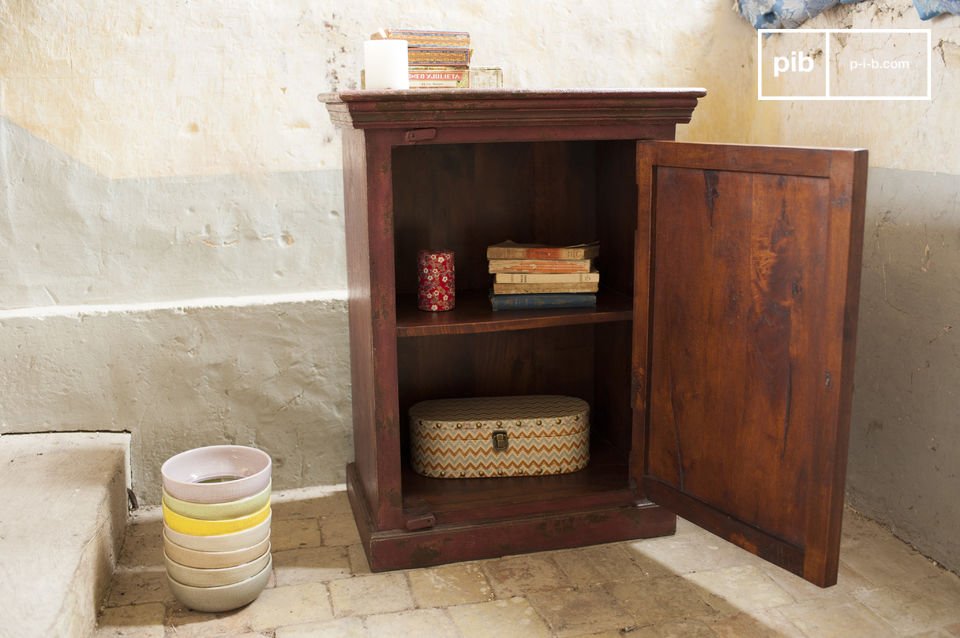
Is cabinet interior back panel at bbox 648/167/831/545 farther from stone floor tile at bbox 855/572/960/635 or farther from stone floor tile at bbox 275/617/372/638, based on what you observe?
stone floor tile at bbox 275/617/372/638

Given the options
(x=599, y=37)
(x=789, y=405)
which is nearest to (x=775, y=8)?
(x=599, y=37)

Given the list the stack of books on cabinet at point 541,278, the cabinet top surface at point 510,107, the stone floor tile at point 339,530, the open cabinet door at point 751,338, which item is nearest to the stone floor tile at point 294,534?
the stone floor tile at point 339,530

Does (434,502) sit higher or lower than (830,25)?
lower

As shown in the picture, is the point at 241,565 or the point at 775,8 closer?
the point at 241,565

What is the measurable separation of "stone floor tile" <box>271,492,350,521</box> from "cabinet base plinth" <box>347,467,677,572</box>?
0.68 feet

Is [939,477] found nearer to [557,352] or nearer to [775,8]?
[557,352]

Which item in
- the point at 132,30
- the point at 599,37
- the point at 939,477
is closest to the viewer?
the point at 939,477

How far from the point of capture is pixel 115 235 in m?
2.90

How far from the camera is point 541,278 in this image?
278 centimetres

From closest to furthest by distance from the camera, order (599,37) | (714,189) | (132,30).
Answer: (714,189), (132,30), (599,37)

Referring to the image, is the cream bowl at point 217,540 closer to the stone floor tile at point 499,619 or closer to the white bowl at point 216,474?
the white bowl at point 216,474

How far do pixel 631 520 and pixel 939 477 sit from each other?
0.85 m

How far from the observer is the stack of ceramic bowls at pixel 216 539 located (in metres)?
2.35

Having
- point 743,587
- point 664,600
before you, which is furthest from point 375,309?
point 743,587
